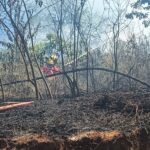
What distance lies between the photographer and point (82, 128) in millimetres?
4648

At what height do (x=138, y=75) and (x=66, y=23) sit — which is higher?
(x=66, y=23)

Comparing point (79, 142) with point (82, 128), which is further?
point (82, 128)

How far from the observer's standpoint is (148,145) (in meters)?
4.62

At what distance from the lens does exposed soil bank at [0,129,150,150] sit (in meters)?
4.09

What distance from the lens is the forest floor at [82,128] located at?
4145 mm

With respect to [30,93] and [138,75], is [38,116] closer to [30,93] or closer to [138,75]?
[30,93]

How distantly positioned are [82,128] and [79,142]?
51cm

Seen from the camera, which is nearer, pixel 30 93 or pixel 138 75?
pixel 30 93

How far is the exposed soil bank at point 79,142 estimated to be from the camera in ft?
13.4

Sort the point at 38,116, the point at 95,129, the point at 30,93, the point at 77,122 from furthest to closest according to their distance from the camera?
the point at 30,93, the point at 38,116, the point at 77,122, the point at 95,129

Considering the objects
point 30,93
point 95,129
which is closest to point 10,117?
point 95,129

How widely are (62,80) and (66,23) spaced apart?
2.54m

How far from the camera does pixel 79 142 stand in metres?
4.15

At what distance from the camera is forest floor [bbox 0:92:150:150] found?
4.14m
